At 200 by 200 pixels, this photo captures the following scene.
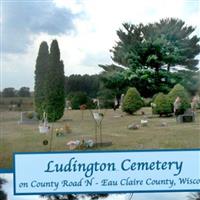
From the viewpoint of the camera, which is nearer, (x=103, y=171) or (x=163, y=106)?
(x=103, y=171)

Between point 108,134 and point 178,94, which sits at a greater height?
point 178,94

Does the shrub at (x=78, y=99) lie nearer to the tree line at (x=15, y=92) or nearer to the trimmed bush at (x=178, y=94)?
the tree line at (x=15, y=92)

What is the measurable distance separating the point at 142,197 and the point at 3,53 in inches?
66.7

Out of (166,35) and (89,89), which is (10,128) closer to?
(89,89)

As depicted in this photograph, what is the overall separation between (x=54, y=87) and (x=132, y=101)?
0.69 meters

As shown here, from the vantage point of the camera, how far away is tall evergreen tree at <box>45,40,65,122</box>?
4.38 metres

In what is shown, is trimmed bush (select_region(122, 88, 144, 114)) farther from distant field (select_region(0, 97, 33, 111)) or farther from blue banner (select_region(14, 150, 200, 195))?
distant field (select_region(0, 97, 33, 111))

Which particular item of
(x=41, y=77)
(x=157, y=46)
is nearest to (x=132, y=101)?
(x=157, y=46)

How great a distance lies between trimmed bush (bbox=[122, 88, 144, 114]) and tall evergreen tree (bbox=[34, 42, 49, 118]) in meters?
0.71

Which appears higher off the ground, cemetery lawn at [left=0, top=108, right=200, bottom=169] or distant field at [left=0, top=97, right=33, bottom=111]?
distant field at [left=0, top=97, right=33, bottom=111]

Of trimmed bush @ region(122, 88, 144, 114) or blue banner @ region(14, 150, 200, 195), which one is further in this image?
trimmed bush @ region(122, 88, 144, 114)

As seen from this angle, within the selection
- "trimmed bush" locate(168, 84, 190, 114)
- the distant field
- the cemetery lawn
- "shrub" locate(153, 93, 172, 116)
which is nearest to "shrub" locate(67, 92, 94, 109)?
the cemetery lawn

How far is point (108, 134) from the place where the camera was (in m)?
4.40

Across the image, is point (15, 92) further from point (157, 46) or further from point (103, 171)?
point (157, 46)
